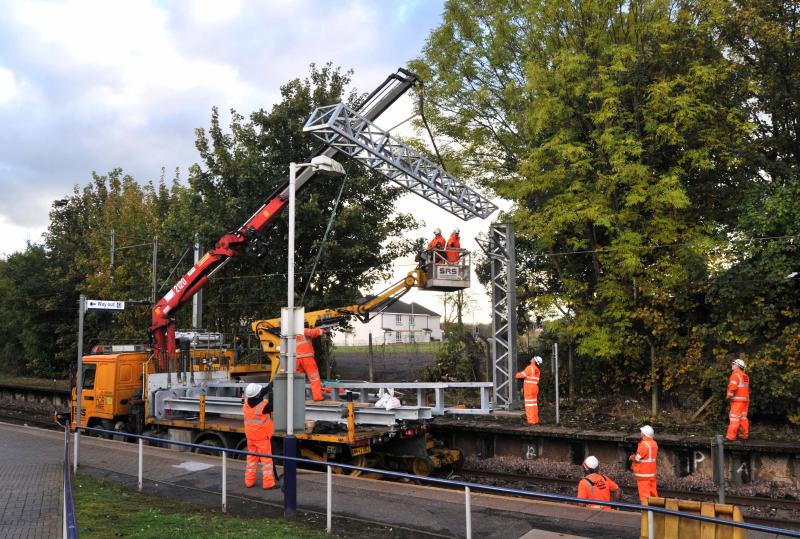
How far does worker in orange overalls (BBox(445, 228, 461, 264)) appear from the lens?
52.2ft

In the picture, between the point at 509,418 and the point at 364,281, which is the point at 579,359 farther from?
the point at 364,281

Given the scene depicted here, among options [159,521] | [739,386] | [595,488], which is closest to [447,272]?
[739,386]

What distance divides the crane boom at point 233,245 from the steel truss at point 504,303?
4.43m

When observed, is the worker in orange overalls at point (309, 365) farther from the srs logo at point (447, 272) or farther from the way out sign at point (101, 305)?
the way out sign at point (101, 305)

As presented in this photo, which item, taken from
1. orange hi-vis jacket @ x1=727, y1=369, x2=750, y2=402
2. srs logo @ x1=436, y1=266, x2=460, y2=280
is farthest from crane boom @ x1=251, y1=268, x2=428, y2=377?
orange hi-vis jacket @ x1=727, y1=369, x2=750, y2=402

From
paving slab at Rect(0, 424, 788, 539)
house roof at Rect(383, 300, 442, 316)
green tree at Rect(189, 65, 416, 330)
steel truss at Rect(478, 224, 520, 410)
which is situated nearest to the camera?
paving slab at Rect(0, 424, 788, 539)

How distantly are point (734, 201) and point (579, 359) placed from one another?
6.59 m

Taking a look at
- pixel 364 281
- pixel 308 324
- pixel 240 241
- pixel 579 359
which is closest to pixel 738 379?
pixel 579 359

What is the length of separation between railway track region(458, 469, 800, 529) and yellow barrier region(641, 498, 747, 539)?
4.61 m

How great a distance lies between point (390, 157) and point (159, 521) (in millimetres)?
9852

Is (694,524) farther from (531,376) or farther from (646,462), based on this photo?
(531,376)

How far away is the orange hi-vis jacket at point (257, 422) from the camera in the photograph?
10602 millimetres

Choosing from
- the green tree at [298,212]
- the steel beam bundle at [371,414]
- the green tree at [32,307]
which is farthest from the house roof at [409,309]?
the steel beam bundle at [371,414]

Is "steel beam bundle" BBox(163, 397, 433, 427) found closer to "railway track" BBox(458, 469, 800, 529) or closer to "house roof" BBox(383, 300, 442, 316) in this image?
"railway track" BBox(458, 469, 800, 529)
